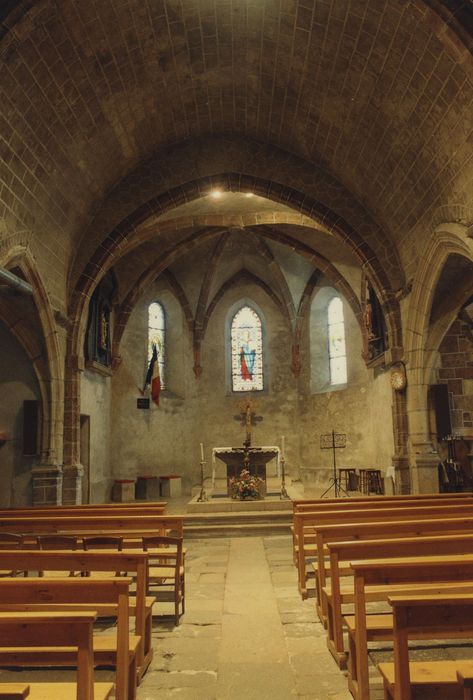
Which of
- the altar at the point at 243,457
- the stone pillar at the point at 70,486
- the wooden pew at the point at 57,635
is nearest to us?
the wooden pew at the point at 57,635

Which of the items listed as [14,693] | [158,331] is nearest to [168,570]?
[14,693]

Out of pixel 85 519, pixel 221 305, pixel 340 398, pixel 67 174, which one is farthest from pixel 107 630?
pixel 221 305

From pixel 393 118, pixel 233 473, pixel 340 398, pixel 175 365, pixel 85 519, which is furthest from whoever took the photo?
pixel 175 365

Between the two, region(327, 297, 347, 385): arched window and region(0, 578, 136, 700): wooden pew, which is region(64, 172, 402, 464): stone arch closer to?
region(327, 297, 347, 385): arched window

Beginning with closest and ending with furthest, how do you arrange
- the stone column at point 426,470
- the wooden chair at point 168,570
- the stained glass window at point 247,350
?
the wooden chair at point 168,570 → the stone column at point 426,470 → the stained glass window at point 247,350

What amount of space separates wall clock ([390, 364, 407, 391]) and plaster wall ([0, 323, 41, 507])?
7.03 m

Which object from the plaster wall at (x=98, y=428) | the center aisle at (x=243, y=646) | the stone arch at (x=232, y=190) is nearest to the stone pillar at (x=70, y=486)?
the plaster wall at (x=98, y=428)

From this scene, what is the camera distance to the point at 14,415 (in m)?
11.1

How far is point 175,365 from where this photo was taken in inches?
730

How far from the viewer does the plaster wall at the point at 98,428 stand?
13.7 meters

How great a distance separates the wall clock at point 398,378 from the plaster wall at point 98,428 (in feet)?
21.9

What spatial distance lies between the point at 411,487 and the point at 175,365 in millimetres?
9169

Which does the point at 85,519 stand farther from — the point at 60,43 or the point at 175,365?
the point at 175,365

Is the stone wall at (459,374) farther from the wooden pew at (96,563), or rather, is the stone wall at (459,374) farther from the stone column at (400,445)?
the wooden pew at (96,563)
